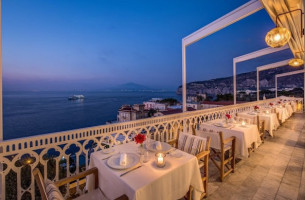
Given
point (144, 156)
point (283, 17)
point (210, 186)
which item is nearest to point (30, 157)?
point (144, 156)

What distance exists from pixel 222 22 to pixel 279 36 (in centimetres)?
134

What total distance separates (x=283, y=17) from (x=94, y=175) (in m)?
5.21

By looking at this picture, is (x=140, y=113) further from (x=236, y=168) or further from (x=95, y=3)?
(x=236, y=168)

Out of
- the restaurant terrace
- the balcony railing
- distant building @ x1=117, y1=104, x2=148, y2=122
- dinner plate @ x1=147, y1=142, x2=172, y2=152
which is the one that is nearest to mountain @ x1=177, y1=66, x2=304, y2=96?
the balcony railing

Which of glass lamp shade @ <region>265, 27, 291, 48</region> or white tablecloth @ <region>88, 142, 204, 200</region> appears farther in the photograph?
glass lamp shade @ <region>265, 27, 291, 48</region>

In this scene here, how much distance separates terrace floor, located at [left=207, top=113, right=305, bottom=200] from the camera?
2.17 m

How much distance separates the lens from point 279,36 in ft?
9.57

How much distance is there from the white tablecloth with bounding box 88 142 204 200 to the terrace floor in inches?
34.1

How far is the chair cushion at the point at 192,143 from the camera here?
211 centimetres

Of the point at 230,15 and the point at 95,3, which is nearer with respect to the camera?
the point at 230,15

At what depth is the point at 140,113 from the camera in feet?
44.0

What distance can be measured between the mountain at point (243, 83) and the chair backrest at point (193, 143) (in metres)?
2.48

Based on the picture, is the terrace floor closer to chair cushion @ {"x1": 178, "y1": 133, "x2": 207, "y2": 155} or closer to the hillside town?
chair cushion @ {"x1": 178, "y1": 133, "x2": 207, "y2": 155}

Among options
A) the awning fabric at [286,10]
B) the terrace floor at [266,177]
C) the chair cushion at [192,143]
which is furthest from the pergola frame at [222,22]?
the terrace floor at [266,177]
